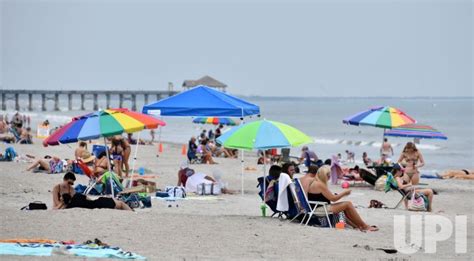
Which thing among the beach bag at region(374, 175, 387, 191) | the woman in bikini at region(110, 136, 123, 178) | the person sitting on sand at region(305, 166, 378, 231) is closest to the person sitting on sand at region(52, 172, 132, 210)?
the person sitting on sand at region(305, 166, 378, 231)

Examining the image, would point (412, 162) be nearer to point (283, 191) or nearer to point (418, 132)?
point (418, 132)

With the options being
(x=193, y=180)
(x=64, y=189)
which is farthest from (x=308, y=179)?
(x=193, y=180)

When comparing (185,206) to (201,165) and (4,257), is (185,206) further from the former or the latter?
(201,165)

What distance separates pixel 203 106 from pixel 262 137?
8.04 ft

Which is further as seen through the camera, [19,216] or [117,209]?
[117,209]

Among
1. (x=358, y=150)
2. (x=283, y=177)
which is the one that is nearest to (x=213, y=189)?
(x=283, y=177)

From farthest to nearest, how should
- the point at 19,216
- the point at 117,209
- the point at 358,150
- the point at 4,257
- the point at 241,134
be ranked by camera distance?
1. the point at 358,150
2. the point at 241,134
3. the point at 117,209
4. the point at 19,216
5. the point at 4,257

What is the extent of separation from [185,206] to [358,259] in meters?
4.90

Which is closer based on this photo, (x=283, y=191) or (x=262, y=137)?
(x=283, y=191)

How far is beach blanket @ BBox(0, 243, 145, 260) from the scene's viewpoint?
27.1 ft

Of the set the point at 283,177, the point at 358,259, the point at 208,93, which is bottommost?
the point at 358,259

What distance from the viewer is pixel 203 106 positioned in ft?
49.1

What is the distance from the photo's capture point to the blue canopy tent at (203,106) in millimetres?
14859

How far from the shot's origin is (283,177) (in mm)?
11234
